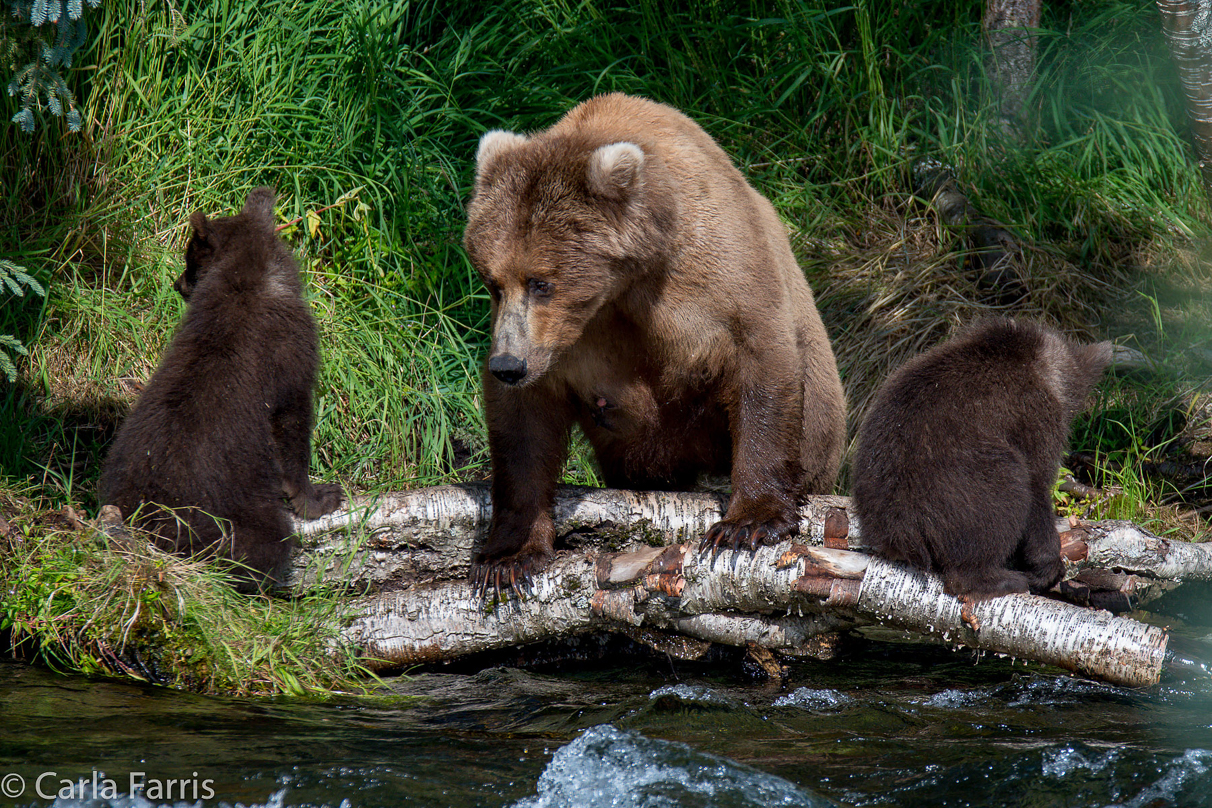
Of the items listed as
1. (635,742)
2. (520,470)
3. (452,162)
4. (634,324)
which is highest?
(452,162)

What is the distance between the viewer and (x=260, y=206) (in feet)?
16.3

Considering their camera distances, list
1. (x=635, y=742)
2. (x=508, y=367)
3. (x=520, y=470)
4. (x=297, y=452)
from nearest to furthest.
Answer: (x=635, y=742) < (x=508, y=367) < (x=520, y=470) < (x=297, y=452)

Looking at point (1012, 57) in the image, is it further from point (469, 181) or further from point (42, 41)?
point (42, 41)

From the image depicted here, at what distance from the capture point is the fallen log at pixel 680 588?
3621 mm

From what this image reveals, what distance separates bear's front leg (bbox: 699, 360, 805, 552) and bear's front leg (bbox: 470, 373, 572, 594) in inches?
29.0

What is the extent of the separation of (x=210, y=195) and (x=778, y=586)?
4418 mm

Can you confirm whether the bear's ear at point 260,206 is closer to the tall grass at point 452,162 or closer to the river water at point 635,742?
the tall grass at point 452,162

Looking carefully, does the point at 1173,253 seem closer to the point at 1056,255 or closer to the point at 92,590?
the point at 1056,255

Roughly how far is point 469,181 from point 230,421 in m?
3.33

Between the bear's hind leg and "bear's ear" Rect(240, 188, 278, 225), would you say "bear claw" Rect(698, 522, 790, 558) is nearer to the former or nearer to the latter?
the bear's hind leg

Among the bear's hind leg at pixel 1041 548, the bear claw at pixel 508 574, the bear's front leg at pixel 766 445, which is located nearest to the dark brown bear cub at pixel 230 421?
the bear claw at pixel 508 574

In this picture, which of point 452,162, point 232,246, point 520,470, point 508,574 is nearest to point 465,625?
point 508,574

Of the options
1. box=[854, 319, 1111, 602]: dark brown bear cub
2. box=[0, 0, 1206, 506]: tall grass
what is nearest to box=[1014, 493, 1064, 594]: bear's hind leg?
box=[854, 319, 1111, 602]: dark brown bear cub

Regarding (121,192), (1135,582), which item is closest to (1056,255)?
(1135,582)
